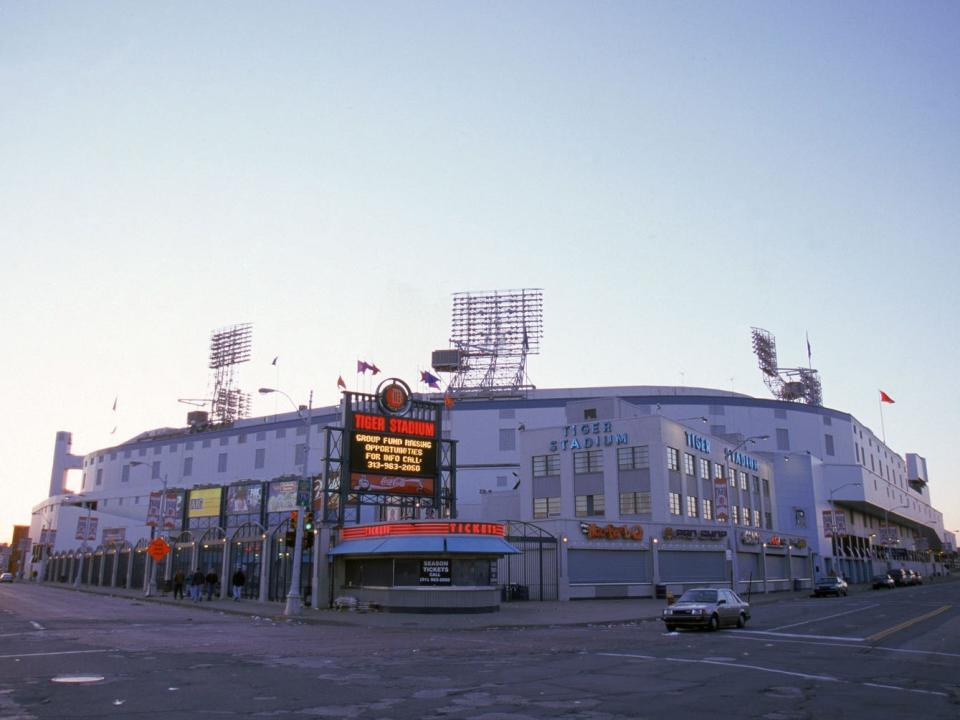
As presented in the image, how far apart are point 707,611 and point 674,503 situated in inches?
1525

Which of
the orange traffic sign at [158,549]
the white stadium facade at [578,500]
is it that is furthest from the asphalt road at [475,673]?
the orange traffic sign at [158,549]

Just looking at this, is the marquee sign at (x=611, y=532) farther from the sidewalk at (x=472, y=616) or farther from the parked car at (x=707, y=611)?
the parked car at (x=707, y=611)

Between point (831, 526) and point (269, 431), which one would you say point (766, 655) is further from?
point (269, 431)

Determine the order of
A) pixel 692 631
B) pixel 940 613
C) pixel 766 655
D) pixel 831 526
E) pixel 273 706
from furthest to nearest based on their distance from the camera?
pixel 831 526
pixel 940 613
pixel 692 631
pixel 766 655
pixel 273 706

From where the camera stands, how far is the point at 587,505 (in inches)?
2643

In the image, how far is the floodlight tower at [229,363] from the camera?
14538 centimetres

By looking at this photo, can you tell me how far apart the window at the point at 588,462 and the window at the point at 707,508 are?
10.4 meters

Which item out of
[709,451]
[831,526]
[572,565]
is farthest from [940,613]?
[831,526]

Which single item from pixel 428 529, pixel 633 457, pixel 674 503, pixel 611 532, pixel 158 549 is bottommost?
pixel 158 549

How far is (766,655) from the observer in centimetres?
2025

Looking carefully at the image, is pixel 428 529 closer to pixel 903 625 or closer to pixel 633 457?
pixel 903 625

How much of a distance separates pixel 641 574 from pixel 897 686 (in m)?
44.1

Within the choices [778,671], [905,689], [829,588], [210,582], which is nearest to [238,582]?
[210,582]

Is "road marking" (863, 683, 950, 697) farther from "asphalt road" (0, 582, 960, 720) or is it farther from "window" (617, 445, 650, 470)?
"window" (617, 445, 650, 470)
